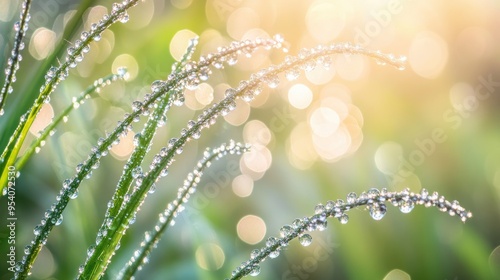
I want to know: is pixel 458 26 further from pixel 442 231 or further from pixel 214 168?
pixel 214 168

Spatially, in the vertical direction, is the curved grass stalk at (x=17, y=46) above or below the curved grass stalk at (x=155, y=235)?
above

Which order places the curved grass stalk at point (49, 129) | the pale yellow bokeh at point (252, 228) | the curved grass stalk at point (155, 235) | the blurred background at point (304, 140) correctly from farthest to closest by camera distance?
the pale yellow bokeh at point (252, 228) → the blurred background at point (304, 140) → the curved grass stalk at point (49, 129) → the curved grass stalk at point (155, 235)

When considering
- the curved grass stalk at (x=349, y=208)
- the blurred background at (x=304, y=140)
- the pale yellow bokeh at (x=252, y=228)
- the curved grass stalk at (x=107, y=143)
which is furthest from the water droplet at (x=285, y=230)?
the pale yellow bokeh at (x=252, y=228)

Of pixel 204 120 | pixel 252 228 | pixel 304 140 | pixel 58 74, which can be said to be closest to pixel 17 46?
pixel 58 74

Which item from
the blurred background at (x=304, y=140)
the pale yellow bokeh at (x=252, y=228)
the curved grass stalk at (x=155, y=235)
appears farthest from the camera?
the pale yellow bokeh at (x=252, y=228)

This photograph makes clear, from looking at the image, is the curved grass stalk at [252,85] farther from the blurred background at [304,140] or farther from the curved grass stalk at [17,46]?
the blurred background at [304,140]

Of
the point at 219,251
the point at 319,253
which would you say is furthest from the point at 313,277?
the point at 219,251

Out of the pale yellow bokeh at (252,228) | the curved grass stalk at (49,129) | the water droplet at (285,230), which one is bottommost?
the water droplet at (285,230)

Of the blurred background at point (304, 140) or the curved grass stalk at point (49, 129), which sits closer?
the curved grass stalk at point (49, 129)

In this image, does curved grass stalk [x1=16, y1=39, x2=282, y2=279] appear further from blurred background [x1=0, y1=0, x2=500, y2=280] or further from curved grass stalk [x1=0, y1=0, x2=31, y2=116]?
blurred background [x1=0, y1=0, x2=500, y2=280]

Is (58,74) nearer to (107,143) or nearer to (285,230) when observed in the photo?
(107,143)
